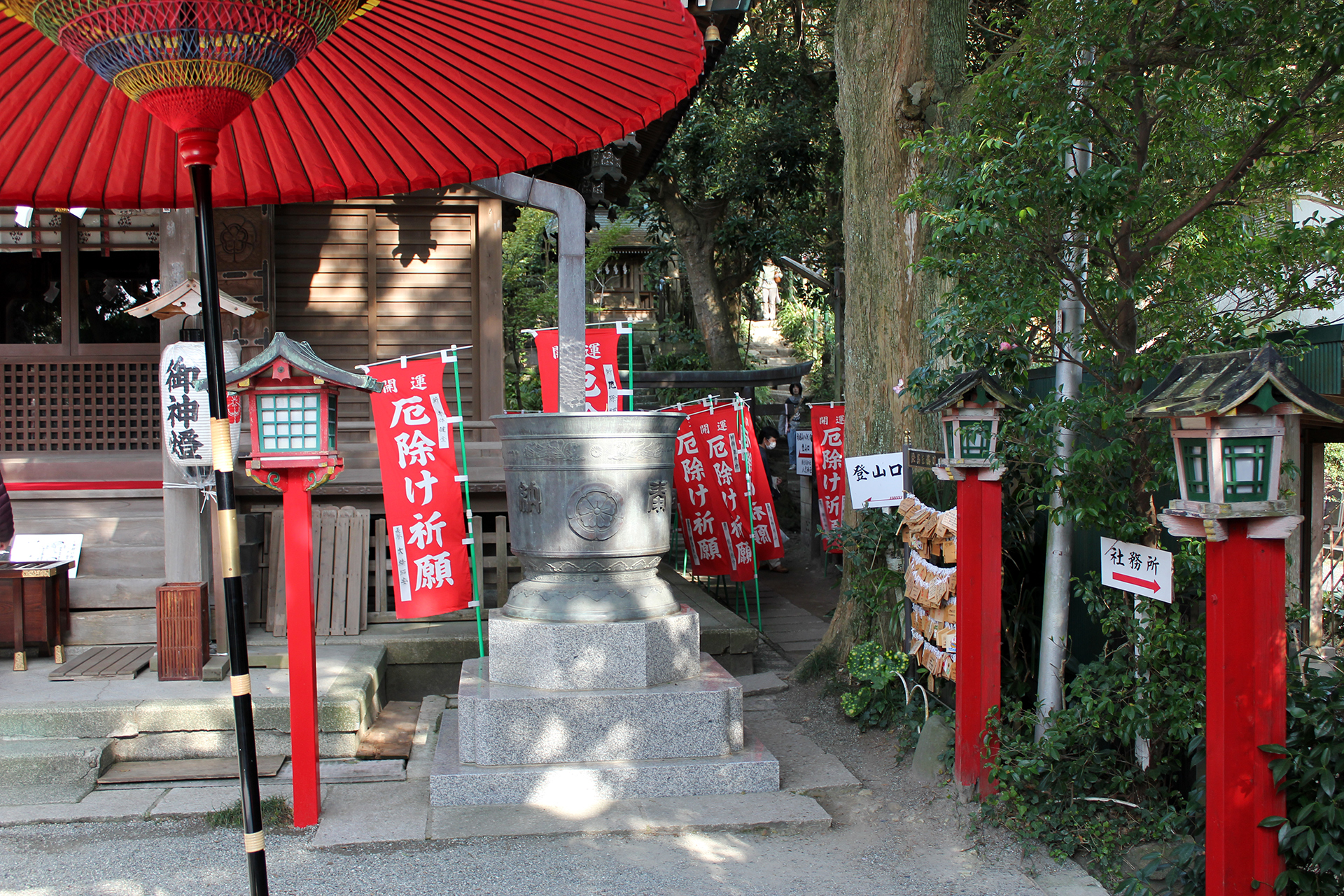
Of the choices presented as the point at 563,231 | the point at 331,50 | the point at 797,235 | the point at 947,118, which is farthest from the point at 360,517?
the point at 797,235

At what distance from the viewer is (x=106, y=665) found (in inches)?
263

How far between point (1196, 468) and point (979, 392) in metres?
1.56

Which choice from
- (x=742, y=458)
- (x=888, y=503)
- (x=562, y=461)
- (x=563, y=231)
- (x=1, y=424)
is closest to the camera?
(x=562, y=461)

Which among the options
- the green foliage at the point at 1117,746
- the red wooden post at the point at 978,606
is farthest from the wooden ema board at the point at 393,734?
the green foliage at the point at 1117,746

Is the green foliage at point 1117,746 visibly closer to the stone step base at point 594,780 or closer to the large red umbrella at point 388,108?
the stone step base at point 594,780

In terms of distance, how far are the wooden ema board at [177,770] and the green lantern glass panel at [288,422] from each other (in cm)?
193

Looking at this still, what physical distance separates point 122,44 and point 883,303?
19.0ft

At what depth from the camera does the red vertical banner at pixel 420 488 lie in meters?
6.88

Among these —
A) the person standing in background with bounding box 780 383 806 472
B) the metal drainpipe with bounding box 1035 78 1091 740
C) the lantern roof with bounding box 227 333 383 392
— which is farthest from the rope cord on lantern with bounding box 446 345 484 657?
the person standing in background with bounding box 780 383 806 472

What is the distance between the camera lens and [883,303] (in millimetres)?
6758

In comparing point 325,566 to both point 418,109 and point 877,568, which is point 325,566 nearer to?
point 877,568

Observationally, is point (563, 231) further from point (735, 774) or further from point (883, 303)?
point (735, 774)

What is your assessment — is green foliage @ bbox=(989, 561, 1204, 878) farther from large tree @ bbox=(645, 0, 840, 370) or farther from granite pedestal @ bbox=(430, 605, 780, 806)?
large tree @ bbox=(645, 0, 840, 370)

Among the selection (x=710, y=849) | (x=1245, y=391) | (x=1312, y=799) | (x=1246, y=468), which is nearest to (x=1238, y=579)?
(x=1246, y=468)
